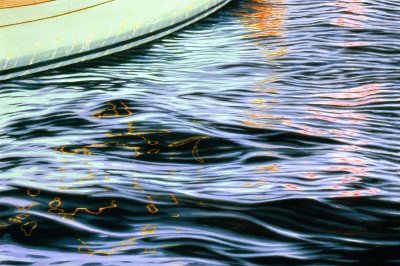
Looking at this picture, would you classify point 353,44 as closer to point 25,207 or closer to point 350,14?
point 350,14

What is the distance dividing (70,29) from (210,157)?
4.61 m

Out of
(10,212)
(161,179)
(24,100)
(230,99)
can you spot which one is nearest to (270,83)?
(230,99)

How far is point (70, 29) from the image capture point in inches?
463

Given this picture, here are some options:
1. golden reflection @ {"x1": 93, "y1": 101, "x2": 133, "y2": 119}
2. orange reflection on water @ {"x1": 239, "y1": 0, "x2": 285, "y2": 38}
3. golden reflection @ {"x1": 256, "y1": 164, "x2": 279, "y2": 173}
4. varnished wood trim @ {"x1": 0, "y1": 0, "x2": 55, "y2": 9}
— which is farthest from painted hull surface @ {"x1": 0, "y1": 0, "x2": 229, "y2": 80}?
golden reflection @ {"x1": 256, "y1": 164, "x2": 279, "y2": 173}

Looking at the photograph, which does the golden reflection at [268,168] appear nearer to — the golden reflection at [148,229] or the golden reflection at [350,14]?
the golden reflection at [148,229]

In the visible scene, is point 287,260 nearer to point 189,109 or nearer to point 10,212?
point 10,212

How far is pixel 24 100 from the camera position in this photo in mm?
9891

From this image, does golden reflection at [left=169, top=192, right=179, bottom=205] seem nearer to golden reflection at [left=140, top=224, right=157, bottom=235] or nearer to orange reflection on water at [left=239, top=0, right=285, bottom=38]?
golden reflection at [left=140, top=224, right=157, bottom=235]

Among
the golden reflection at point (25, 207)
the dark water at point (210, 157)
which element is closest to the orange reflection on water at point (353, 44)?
the dark water at point (210, 157)

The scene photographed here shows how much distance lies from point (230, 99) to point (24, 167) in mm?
2675

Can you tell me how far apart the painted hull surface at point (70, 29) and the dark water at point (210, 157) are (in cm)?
21

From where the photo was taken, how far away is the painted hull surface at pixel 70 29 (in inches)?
434

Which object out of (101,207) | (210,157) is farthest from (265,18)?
(101,207)

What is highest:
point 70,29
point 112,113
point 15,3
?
point 15,3
